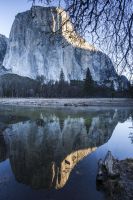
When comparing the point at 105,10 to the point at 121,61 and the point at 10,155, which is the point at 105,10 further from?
the point at 10,155

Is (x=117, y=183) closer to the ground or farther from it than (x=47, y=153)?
farther from it

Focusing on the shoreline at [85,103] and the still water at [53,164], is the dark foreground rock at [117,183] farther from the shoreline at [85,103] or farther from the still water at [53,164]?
the shoreline at [85,103]

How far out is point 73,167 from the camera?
10.4 m

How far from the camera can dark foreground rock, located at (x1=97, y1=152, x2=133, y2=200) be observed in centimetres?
714

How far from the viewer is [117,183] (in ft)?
25.1

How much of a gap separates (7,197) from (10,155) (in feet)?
16.1

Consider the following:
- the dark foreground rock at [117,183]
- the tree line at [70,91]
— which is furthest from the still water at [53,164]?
the tree line at [70,91]

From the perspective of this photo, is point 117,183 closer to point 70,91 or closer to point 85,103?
point 85,103

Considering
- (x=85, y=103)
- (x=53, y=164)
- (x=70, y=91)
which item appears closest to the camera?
(x=53, y=164)

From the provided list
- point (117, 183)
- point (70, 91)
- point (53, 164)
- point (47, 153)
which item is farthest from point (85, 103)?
point (117, 183)

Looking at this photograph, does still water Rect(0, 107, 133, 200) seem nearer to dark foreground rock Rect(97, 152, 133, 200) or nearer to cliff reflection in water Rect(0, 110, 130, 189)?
cliff reflection in water Rect(0, 110, 130, 189)

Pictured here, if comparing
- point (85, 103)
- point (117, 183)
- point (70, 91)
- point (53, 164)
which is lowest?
point (53, 164)

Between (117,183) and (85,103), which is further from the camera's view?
(85,103)

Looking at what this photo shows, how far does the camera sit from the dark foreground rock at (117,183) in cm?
714
